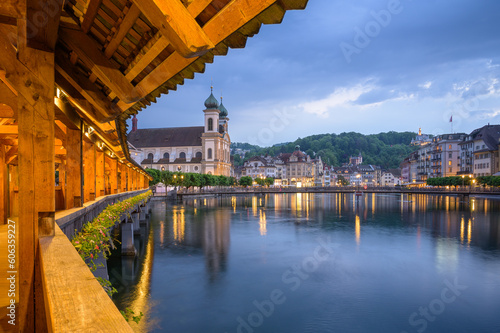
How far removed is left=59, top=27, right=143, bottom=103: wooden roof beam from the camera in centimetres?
596

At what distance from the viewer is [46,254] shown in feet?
12.1

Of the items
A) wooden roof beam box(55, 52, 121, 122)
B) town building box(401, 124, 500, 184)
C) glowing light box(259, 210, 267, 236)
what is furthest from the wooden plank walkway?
town building box(401, 124, 500, 184)

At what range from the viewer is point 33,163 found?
505cm

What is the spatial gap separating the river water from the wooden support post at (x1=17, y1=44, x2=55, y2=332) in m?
9.99

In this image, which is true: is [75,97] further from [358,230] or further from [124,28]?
[358,230]

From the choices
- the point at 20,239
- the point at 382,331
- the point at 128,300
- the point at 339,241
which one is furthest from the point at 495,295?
the point at 20,239

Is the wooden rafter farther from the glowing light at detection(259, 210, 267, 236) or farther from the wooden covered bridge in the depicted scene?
the glowing light at detection(259, 210, 267, 236)

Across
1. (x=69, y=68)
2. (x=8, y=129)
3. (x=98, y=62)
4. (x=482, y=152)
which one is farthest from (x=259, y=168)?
(x=98, y=62)

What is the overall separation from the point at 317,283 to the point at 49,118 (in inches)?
704

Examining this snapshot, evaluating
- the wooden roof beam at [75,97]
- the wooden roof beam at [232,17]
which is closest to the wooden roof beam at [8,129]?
the wooden roof beam at [75,97]

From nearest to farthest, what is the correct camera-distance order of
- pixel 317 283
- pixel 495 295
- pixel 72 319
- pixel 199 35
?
pixel 72 319, pixel 199 35, pixel 495 295, pixel 317 283

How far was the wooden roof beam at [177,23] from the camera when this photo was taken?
118 inches

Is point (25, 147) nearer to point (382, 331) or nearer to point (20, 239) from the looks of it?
point (20, 239)

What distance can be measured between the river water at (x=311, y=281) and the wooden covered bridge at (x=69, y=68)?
10122mm
